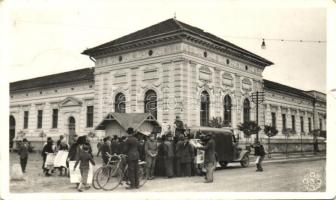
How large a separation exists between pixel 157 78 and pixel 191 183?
9059 millimetres

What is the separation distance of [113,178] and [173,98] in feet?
28.9

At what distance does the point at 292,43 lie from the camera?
13.4 m

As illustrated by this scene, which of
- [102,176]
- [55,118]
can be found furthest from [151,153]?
[55,118]

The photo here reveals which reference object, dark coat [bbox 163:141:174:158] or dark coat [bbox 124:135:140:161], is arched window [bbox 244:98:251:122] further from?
dark coat [bbox 124:135:140:161]

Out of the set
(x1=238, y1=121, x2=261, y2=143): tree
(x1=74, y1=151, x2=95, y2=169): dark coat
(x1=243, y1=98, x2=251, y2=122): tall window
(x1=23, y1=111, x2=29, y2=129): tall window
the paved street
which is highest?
(x1=243, y1=98, x2=251, y2=122): tall window

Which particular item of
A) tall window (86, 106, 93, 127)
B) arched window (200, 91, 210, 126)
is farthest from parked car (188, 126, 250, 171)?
tall window (86, 106, 93, 127)

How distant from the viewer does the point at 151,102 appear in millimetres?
21219

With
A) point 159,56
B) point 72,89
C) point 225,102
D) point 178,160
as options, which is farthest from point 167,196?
point 72,89

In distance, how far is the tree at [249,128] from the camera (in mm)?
22359

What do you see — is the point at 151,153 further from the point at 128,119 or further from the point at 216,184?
the point at 128,119

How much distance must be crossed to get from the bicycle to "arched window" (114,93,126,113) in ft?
32.4

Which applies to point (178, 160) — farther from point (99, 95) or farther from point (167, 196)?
point (99, 95)

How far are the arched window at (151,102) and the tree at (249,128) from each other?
4.62m

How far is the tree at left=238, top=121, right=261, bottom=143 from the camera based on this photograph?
22.4 meters
